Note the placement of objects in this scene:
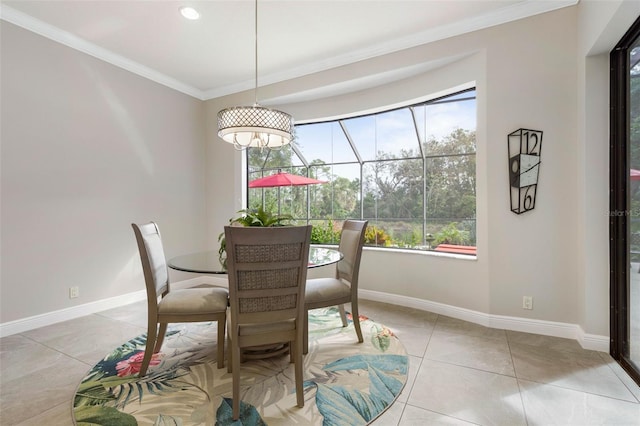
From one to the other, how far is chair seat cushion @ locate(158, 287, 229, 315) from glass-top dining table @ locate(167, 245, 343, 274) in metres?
0.20

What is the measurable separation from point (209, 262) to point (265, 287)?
81cm

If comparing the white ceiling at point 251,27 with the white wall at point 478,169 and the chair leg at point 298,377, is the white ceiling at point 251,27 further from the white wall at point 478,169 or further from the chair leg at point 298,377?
the chair leg at point 298,377

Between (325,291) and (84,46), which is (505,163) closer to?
(325,291)

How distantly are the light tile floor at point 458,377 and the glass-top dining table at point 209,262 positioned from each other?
0.91m

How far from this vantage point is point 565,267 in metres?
2.52

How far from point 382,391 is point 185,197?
3.61m

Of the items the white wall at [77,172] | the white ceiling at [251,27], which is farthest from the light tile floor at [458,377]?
the white ceiling at [251,27]

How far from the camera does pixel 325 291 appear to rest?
7.60 feet

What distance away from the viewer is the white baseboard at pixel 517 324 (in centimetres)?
232

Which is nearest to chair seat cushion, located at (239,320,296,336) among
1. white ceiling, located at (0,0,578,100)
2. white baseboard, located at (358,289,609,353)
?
white baseboard, located at (358,289,609,353)

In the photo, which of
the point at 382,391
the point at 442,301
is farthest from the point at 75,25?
the point at 442,301

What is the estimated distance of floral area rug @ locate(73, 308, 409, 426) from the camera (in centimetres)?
161

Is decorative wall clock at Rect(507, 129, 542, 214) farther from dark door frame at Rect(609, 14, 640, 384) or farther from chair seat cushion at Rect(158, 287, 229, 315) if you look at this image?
chair seat cushion at Rect(158, 287, 229, 315)

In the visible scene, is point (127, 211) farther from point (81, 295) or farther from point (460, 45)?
point (460, 45)
